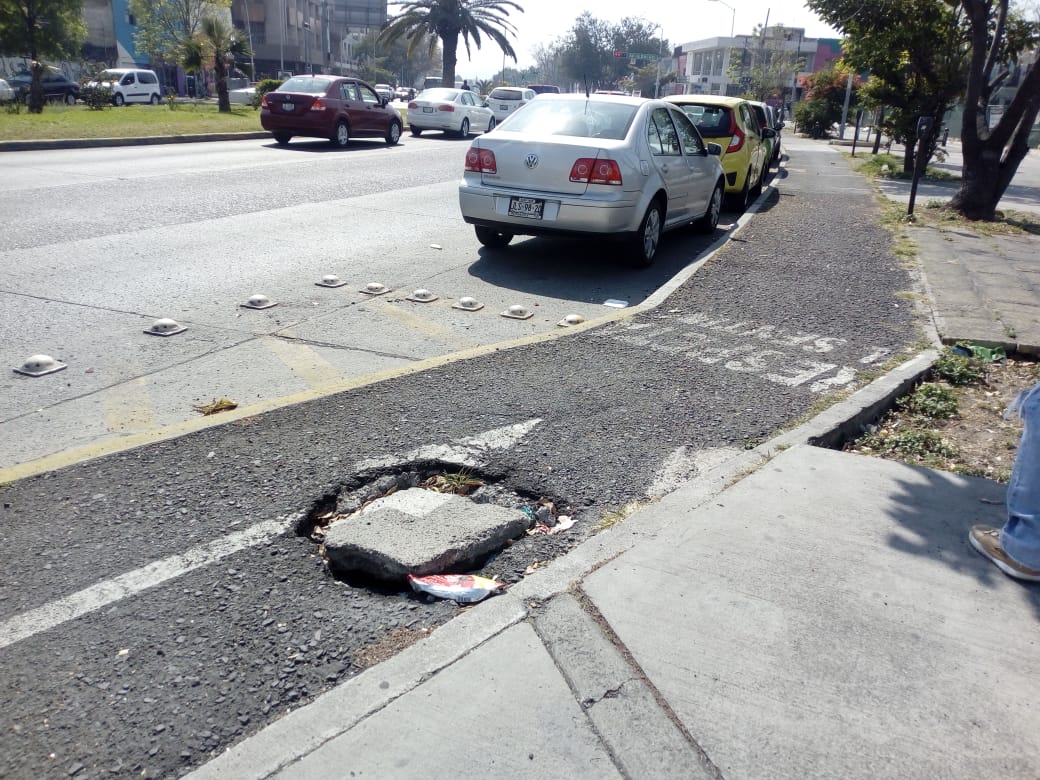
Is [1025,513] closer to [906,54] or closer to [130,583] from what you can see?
[130,583]

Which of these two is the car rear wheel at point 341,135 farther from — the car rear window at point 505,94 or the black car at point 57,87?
the black car at point 57,87

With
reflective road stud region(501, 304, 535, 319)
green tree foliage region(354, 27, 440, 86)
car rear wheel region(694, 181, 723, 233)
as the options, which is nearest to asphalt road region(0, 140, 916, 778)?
reflective road stud region(501, 304, 535, 319)

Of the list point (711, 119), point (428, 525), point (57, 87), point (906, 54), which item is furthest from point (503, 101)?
point (428, 525)

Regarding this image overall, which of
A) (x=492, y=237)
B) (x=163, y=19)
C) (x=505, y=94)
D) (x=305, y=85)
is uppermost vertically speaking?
(x=163, y=19)

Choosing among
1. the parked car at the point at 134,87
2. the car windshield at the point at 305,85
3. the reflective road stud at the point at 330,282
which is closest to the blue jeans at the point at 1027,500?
the reflective road stud at the point at 330,282

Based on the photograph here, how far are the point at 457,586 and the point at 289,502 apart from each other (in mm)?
960

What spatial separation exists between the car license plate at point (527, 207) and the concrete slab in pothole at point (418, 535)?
4929mm

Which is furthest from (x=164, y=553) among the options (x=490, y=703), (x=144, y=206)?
(x=144, y=206)

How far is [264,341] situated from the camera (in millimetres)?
6094

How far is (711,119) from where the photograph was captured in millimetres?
13805

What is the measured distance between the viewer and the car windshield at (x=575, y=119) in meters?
8.60

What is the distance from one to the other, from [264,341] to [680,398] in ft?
9.45

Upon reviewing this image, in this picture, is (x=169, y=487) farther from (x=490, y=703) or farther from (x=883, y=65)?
(x=883, y=65)

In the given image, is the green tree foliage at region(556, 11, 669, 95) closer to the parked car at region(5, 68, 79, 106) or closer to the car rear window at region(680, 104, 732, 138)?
the parked car at region(5, 68, 79, 106)
